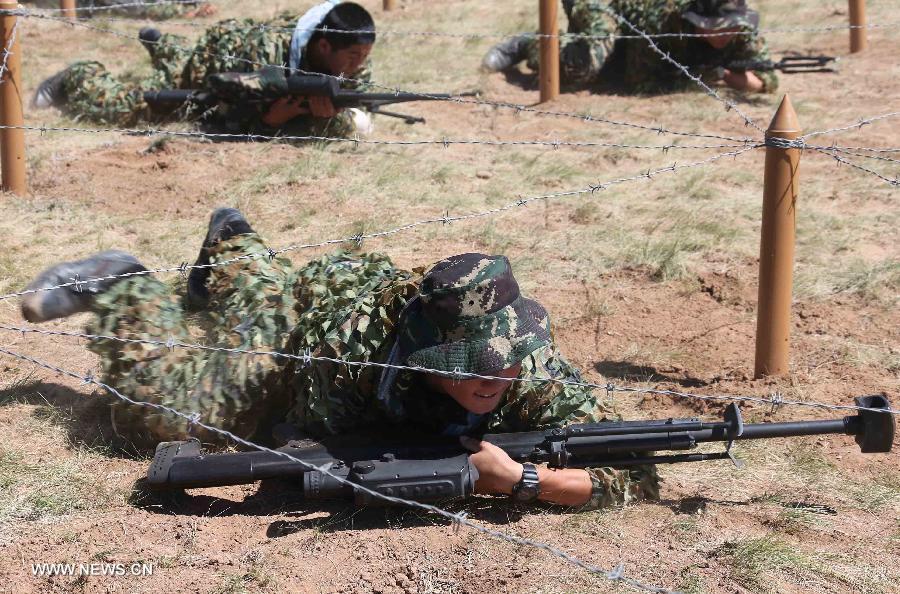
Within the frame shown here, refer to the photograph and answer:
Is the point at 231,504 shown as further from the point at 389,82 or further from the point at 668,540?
the point at 389,82

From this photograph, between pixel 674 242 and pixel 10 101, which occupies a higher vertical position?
pixel 10 101

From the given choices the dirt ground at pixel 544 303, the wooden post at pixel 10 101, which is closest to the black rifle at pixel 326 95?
the dirt ground at pixel 544 303

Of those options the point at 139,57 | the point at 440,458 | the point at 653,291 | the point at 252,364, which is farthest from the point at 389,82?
the point at 440,458

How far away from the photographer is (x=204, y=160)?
7562 mm

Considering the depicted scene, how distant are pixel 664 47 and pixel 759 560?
7.05m

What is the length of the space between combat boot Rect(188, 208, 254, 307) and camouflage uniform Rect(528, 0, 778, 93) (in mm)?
5431

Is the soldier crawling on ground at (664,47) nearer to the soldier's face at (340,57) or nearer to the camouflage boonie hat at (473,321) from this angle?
the soldier's face at (340,57)

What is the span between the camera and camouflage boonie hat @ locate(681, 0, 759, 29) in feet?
30.3

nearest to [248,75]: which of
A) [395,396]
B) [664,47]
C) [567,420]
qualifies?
[664,47]

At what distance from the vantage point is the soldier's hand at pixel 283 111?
26.2ft

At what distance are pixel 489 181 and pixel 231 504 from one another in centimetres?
416

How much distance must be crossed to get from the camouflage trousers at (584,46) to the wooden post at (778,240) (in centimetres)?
515

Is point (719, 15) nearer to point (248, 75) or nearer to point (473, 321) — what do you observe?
point (248, 75)

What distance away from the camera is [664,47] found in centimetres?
963
